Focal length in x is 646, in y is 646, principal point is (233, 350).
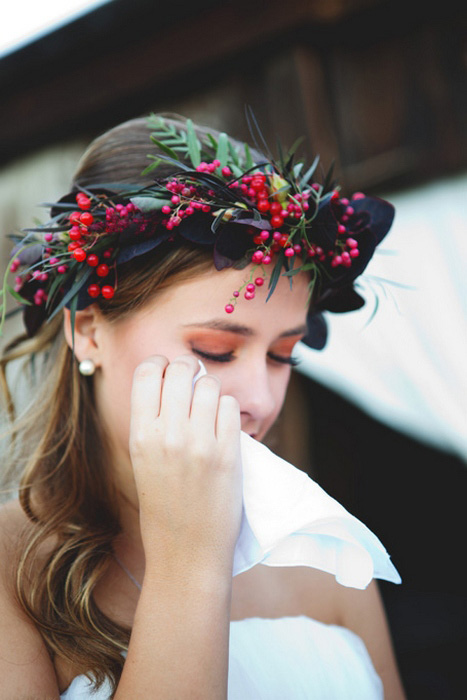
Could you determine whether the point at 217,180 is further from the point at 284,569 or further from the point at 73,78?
the point at 73,78

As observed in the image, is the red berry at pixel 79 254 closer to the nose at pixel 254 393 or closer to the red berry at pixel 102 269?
the red berry at pixel 102 269

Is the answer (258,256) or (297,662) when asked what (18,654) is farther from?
(258,256)

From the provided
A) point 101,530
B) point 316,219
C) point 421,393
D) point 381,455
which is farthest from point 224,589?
point 381,455

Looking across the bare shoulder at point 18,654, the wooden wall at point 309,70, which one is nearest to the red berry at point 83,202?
the bare shoulder at point 18,654

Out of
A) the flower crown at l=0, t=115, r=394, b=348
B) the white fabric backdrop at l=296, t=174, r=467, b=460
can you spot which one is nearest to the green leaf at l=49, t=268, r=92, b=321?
the flower crown at l=0, t=115, r=394, b=348

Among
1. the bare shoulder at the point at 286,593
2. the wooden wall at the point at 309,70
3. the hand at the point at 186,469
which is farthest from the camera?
the wooden wall at the point at 309,70

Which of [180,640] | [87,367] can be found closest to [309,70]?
[87,367]

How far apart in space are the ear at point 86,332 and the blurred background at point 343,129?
137cm

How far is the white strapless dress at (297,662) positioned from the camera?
1.60 metres

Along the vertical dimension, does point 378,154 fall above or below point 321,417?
above

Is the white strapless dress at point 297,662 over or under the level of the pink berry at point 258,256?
under

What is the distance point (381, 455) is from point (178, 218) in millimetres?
3504

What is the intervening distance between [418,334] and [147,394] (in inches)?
81.7

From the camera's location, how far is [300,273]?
1676mm
